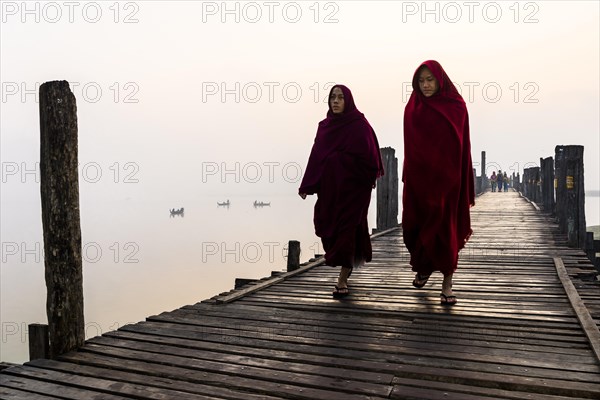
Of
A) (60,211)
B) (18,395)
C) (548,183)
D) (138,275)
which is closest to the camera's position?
(18,395)

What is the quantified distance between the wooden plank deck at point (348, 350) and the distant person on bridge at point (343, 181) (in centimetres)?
40

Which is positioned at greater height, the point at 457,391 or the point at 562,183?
the point at 562,183

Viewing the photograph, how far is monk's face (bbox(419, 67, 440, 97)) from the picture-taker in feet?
13.6

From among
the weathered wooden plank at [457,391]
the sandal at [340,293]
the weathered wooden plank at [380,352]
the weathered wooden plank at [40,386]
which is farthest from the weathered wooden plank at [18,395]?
the sandal at [340,293]

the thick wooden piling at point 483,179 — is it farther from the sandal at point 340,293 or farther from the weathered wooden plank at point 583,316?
the sandal at point 340,293

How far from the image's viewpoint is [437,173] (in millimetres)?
4094

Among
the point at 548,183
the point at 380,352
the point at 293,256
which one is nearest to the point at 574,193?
the point at 293,256

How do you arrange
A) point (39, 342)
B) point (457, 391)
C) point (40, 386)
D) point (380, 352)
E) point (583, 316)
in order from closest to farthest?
point (457, 391) < point (40, 386) < point (380, 352) < point (39, 342) < point (583, 316)

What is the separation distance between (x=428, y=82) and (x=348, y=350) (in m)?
2.24

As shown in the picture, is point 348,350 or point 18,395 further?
point 348,350

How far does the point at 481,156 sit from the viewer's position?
4375 centimetres

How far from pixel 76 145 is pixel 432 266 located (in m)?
2.74

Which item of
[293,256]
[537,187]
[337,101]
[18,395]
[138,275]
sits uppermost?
[337,101]

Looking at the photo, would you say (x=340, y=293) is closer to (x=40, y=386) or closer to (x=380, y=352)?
(x=380, y=352)
